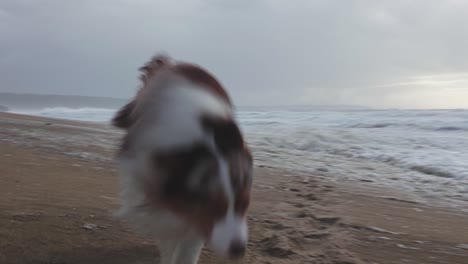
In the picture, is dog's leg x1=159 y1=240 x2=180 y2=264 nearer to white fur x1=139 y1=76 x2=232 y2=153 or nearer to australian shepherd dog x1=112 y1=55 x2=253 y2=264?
australian shepherd dog x1=112 y1=55 x2=253 y2=264

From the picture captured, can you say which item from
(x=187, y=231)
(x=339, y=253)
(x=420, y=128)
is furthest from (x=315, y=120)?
(x=187, y=231)

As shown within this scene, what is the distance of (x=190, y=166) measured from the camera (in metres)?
1.96

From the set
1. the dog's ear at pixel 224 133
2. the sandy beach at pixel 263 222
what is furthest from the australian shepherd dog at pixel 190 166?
the sandy beach at pixel 263 222

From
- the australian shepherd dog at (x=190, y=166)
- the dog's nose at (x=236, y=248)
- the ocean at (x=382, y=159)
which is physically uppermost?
the australian shepherd dog at (x=190, y=166)

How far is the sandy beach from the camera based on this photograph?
340cm

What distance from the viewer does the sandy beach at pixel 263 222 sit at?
3404 millimetres

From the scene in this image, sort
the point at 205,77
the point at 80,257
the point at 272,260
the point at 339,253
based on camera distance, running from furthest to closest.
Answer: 1. the point at 339,253
2. the point at 272,260
3. the point at 80,257
4. the point at 205,77

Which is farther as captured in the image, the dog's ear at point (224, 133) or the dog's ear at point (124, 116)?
the dog's ear at point (124, 116)

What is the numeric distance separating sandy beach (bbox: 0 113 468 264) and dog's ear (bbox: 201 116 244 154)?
152cm

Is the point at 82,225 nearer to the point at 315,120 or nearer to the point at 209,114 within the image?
the point at 209,114

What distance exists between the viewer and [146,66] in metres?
3.29

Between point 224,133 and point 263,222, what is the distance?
2.61 m

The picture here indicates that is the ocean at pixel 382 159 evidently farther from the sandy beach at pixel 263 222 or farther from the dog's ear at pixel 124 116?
the dog's ear at pixel 124 116

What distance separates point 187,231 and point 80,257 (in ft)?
3.94
